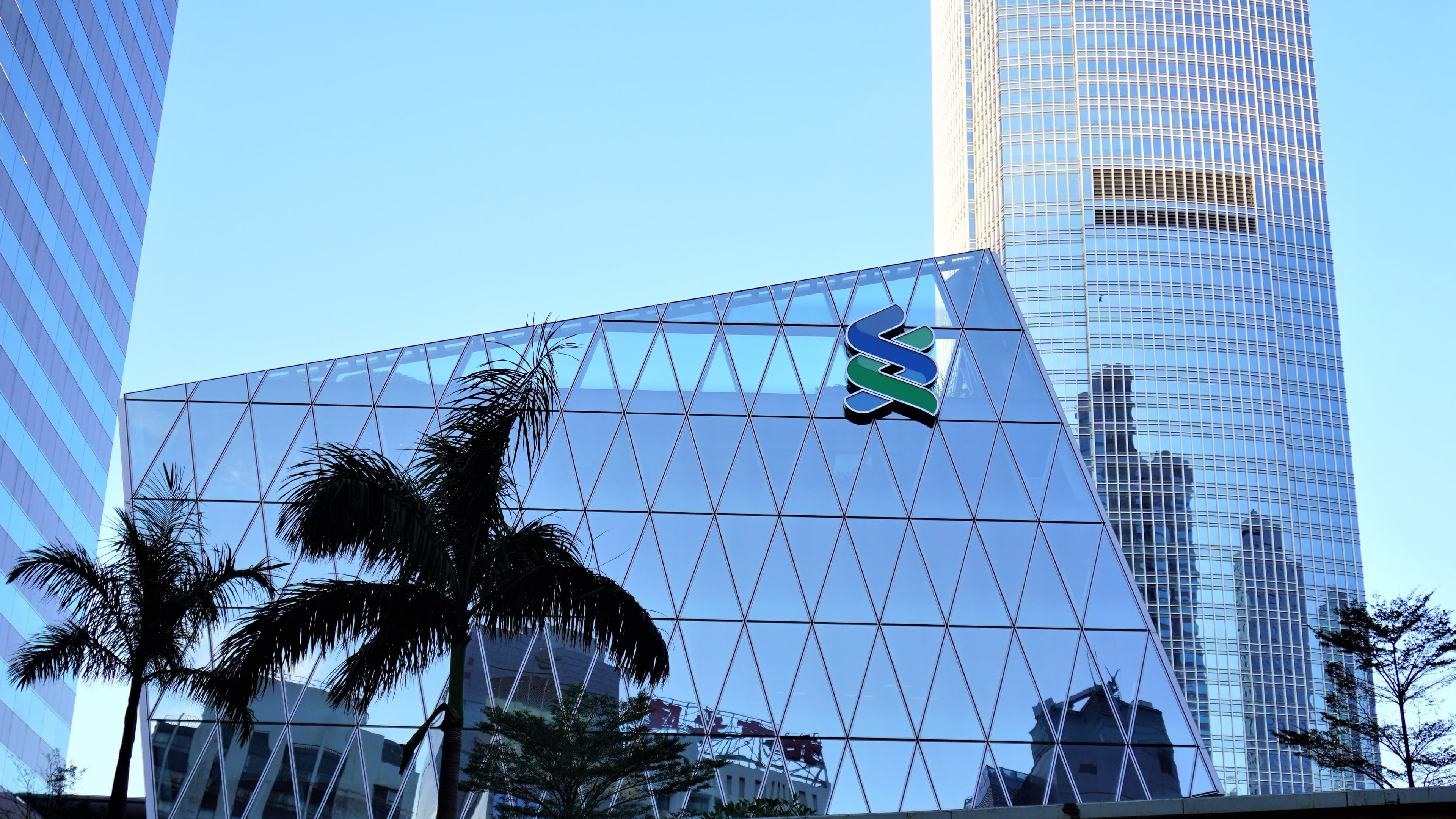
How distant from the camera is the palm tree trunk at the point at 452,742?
1825 cm

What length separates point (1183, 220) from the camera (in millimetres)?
128125

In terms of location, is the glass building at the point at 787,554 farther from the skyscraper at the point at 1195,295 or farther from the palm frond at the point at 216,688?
the skyscraper at the point at 1195,295

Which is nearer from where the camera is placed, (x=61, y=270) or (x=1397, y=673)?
(x=1397, y=673)

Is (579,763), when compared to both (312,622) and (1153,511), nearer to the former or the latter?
(312,622)

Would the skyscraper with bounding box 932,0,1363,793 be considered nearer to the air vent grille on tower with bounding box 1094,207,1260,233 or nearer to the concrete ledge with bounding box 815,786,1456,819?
the air vent grille on tower with bounding box 1094,207,1260,233

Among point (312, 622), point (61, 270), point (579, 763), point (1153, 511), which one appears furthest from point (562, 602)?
point (1153, 511)

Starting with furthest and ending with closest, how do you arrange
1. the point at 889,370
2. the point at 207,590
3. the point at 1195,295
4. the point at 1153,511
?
the point at 1195,295 → the point at 1153,511 → the point at 889,370 → the point at 207,590

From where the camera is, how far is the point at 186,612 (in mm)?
23438

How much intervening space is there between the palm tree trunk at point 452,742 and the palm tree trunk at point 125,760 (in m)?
6.31

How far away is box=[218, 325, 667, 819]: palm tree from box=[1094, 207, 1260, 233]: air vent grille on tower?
11543 centimetres

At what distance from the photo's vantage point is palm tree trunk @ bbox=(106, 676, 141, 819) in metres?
21.9

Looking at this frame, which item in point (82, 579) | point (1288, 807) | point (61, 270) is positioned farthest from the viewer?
point (61, 270)

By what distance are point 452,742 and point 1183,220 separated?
120 meters

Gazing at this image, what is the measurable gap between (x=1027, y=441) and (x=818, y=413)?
214 inches
